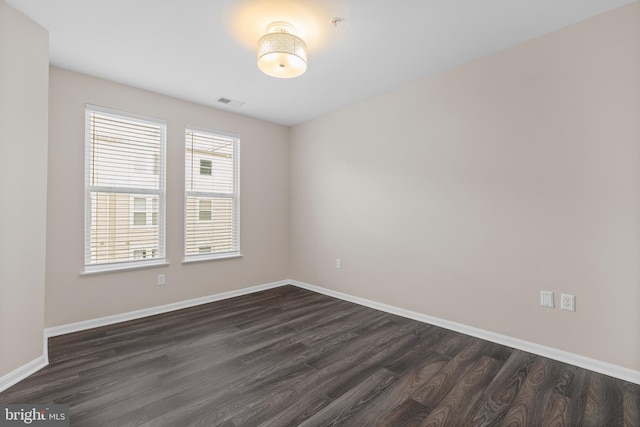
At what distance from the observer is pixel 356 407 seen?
1.82 m

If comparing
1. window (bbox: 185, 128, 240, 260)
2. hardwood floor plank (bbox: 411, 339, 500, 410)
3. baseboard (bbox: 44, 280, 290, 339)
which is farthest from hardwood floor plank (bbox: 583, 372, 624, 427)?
window (bbox: 185, 128, 240, 260)

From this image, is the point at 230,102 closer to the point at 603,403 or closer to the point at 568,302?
the point at 568,302

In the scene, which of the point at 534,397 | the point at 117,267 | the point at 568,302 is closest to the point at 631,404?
the point at 534,397

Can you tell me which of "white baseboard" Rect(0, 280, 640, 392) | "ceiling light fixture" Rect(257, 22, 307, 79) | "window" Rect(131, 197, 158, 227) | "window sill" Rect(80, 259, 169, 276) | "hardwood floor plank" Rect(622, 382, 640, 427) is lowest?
"hardwood floor plank" Rect(622, 382, 640, 427)

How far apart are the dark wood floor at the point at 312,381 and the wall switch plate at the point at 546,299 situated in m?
0.44

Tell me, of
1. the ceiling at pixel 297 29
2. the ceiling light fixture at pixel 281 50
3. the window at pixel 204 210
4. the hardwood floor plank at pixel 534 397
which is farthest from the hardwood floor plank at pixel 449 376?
the window at pixel 204 210

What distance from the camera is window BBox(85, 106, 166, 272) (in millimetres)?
3174

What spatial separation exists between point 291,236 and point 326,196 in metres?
1.03

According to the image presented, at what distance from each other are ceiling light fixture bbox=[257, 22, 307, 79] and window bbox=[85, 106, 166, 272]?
6.62 ft

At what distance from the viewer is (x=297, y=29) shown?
7.71 feet

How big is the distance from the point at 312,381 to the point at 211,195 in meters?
2.85

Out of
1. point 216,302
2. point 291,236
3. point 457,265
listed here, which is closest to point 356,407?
point 457,265

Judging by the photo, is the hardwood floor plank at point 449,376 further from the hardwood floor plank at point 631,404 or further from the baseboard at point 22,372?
the baseboard at point 22,372

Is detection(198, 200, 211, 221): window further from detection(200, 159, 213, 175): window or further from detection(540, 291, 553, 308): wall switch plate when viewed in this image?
detection(540, 291, 553, 308): wall switch plate
